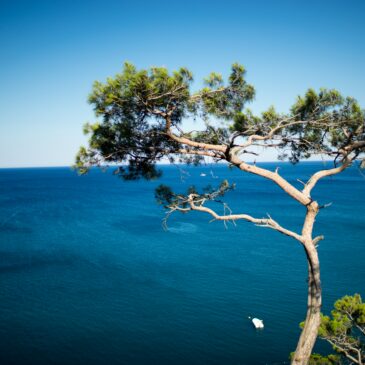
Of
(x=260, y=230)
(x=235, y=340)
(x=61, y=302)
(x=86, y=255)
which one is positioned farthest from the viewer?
(x=260, y=230)

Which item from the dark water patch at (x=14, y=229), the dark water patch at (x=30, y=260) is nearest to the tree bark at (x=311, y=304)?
the dark water patch at (x=30, y=260)

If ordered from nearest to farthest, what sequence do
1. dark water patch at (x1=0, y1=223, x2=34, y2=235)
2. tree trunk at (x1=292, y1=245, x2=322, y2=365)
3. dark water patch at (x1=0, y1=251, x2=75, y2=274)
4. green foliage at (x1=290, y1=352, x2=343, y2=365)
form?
tree trunk at (x1=292, y1=245, x2=322, y2=365), green foliage at (x1=290, y1=352, x2=343, y2=365), dark water patch at (x1=0, y1=251, x2=75, y2=274), dark water patch at (x1=0, y1=223, x2=34, y2=235)

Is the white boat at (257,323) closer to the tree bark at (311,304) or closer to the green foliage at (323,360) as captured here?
the green foliage at (323,360)

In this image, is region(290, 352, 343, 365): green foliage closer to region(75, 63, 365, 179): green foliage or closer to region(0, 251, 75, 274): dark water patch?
region(75, 63, 365, 179): green foliage

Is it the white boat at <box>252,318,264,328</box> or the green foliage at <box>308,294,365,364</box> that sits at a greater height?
the green foliage at <box>308,294,365,364</box>

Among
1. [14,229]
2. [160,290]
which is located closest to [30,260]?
[160,290]

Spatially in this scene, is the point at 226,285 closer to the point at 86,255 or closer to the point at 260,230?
the point at 86,255

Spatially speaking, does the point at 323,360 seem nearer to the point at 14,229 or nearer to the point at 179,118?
the point at 179,118

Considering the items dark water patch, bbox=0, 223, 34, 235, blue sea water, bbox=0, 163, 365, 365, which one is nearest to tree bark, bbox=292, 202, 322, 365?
blue sea water, bbox=0, 163, 365, 365

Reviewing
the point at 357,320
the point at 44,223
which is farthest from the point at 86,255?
the point at 357,320
